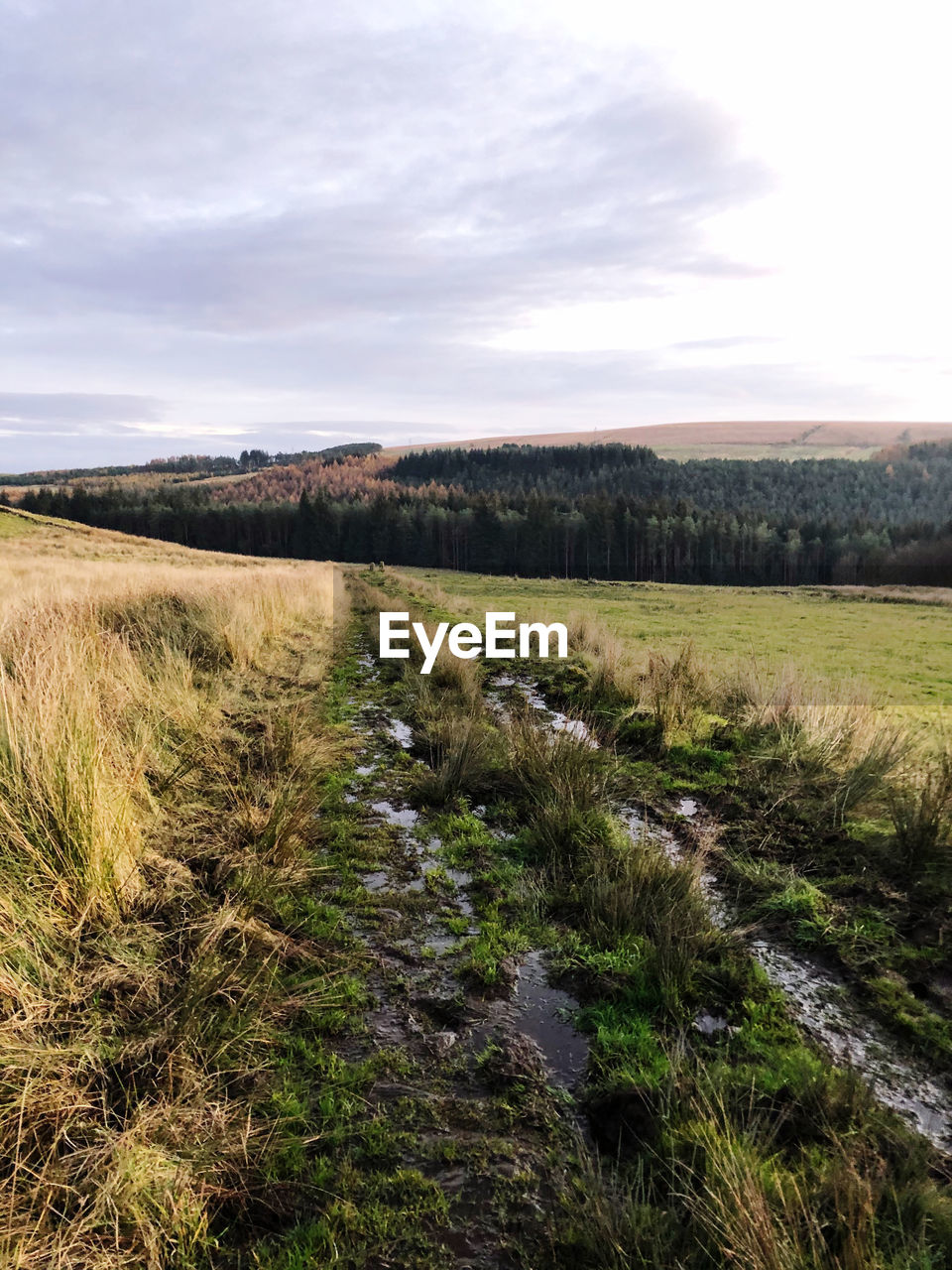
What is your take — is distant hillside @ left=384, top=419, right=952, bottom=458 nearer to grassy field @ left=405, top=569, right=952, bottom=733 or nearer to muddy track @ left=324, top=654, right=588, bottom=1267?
grassy field @ left=405, top=569, right=952, bottom=733

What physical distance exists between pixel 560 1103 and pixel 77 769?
281cm

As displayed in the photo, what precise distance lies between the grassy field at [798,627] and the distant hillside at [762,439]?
411 feet

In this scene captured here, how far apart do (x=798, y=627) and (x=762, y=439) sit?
179005 mm

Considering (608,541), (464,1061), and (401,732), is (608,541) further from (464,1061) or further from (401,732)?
(464,1061)

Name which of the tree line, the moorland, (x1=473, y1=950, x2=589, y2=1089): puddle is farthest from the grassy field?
the tree line

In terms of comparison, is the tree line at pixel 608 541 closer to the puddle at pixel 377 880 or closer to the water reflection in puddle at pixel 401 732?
the water reflection in puddle at pixel 401 732

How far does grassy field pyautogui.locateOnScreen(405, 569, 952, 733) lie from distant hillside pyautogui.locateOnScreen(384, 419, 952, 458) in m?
125

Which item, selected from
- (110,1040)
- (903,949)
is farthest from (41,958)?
(903,949)

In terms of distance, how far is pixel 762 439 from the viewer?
180 meters

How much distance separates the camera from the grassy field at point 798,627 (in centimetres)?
1257

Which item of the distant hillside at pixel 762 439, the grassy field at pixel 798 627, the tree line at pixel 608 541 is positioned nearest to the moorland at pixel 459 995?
the grassy field at pixel 798 627

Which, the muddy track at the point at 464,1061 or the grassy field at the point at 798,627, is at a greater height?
the muddy track at the point at 464,1061

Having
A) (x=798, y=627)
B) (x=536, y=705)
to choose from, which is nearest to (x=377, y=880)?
(x=536, y=705)

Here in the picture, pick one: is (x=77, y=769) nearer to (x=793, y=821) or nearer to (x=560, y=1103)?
(x=560, y=1103)
